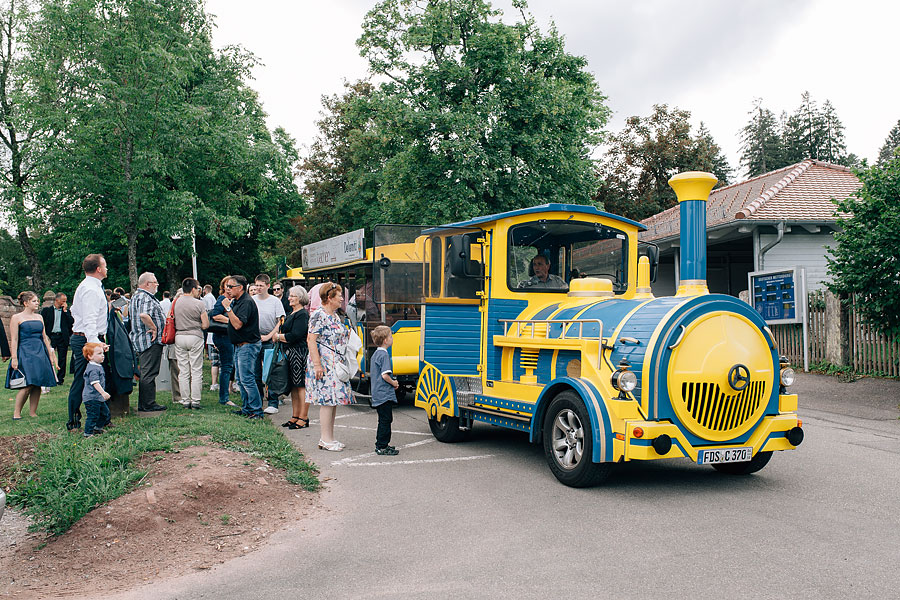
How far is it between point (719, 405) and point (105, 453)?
5.21m

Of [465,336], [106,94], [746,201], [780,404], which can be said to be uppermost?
[106,94]

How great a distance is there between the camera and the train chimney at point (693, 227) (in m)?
6.61

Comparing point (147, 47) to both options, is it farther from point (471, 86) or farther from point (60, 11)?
point (471, 86)

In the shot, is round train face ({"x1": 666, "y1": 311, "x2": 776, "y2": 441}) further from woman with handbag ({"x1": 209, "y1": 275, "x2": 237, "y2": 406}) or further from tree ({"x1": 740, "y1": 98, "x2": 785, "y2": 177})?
tree ({"x1": 740, "y1": 98, "x2": 785, "y2": 177})

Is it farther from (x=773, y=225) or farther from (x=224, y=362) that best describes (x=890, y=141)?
(x=224, y=362)

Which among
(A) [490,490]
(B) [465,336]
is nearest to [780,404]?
(A) [490,490]

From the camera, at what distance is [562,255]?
8180 millimetres

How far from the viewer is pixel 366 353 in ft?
41.4

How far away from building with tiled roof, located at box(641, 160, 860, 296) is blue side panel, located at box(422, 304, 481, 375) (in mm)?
10645

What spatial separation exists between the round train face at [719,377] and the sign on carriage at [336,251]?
829 centimetres

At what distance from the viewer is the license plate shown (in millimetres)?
5961

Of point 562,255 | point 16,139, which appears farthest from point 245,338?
point 16,139

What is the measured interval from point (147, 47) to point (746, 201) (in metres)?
16.2

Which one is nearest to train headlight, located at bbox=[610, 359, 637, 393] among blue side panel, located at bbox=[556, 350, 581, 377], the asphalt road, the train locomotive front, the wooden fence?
the train locomotive front
